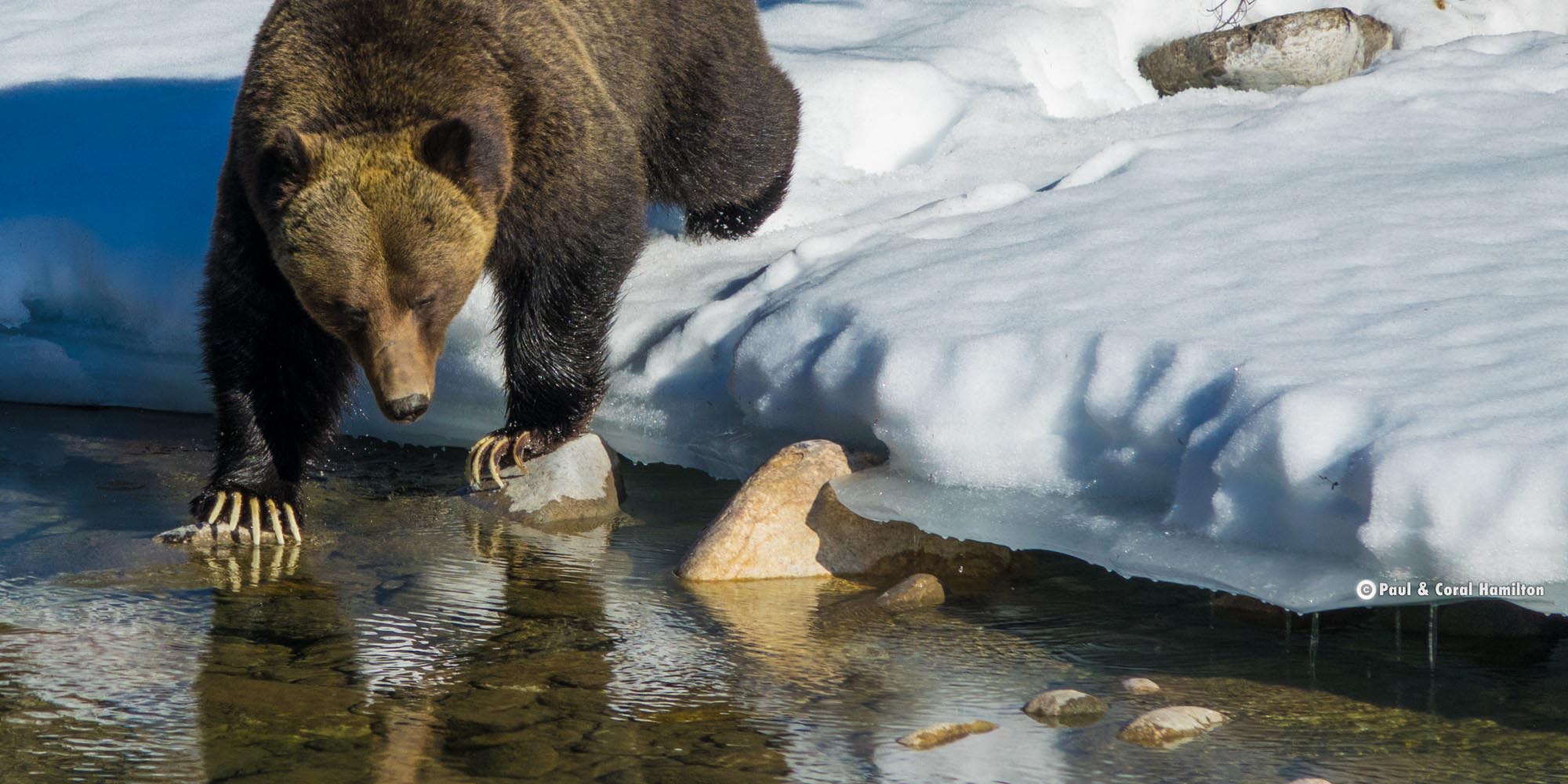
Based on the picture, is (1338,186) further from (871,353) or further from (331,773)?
(331,773)

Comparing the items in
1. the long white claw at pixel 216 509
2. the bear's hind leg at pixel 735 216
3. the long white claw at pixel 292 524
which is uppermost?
the bear's hind leg at pixel 735 216

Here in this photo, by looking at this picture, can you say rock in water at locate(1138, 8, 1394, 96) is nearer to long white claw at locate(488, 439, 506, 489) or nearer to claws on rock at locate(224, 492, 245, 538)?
long white claw at locate(488, 439, 506, 489)

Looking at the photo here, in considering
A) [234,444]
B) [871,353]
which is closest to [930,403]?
[871,353]

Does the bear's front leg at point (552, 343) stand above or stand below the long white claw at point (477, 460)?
above

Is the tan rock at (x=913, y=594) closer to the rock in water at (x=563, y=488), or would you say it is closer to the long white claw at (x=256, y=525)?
the rock in water at (x=563, y=488)

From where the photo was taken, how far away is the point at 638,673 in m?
2.98

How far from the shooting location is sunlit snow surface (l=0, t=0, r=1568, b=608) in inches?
118

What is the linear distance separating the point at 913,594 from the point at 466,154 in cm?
157

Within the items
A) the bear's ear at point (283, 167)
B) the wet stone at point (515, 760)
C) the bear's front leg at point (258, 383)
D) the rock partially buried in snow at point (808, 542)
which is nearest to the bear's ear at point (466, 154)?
the bear's ear at point (283, 167)

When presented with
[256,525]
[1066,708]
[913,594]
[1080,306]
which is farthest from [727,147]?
[1066,708]

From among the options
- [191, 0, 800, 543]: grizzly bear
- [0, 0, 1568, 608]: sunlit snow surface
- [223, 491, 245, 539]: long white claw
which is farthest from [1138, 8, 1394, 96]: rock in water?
[223, 491, 245, 539]: long white claw

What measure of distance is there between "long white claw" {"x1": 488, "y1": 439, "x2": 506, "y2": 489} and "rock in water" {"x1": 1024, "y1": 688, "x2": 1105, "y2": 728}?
2.26 meters

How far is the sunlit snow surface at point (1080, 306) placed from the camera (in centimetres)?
299

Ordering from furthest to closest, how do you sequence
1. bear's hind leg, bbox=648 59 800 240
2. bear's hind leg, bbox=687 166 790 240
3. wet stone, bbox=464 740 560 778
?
bear's hind leg, bbox=687 166 790 240, bear's hind leg, bbox=648 59 800 240, wet stone, bbox=464 740 560 778
